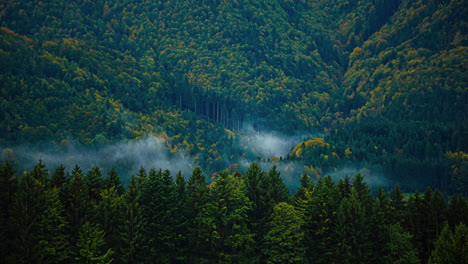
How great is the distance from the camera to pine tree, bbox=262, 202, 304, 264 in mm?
97812

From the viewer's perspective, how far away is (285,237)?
322 ft

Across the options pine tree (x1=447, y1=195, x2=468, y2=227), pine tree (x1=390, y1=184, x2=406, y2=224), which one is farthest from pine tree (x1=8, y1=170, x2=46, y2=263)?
pine tree (x1=447, y1=195, x2=468, y2=227)

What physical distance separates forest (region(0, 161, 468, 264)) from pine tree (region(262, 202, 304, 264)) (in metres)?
0.20

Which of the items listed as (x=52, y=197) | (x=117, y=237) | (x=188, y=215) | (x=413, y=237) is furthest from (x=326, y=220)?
(x=52, y=197)

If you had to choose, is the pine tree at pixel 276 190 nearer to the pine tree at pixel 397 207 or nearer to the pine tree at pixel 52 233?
the pine tree at pixel 397 207

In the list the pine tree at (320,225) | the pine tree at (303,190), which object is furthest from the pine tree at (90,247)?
the pine tree at (303,190)

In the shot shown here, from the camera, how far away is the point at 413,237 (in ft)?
334

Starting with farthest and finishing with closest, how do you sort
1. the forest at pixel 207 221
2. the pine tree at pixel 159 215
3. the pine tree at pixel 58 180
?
the pine tree at pixel 58 180 < the pine tree at pixel 159 215 < the forest at pixel 207 221

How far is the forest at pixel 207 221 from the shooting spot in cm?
8456

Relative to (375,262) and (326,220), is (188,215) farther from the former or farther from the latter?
(375,262)

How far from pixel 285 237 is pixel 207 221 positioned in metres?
15.8

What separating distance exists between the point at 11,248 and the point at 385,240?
230 feet

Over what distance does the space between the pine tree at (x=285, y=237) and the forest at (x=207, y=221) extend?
202 mm

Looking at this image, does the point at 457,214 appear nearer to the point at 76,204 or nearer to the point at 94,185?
the point at 94,185
